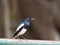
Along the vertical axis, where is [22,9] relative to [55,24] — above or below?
above

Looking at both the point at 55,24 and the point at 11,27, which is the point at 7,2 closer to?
the point at 11,27

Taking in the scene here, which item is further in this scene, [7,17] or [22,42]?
[7,17]

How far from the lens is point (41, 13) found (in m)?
6.50

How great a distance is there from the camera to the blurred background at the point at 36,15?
6.39 meters

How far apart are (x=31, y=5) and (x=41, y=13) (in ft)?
1.11

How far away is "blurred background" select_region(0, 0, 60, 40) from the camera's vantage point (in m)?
6.39

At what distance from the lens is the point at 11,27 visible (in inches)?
282

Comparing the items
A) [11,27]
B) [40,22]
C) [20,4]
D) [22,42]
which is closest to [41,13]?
[40,22]

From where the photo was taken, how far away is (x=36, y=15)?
664 cm

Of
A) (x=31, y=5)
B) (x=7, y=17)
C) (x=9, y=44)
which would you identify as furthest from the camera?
(x=7, y=17)

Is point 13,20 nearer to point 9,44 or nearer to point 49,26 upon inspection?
point 49,26

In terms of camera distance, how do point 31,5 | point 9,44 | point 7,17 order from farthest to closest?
point 7,17
point 31,5
point 9,44

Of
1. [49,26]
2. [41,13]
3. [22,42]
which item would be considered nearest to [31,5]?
[41,13]

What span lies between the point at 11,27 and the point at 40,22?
38.7 inches
